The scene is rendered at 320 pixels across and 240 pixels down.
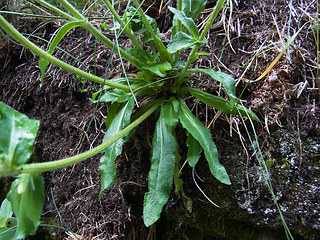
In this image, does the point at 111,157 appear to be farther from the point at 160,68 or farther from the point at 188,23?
the point at 188,23

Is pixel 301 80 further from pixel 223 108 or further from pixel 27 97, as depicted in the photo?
pixel 27 97

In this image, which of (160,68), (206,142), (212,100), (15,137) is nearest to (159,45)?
A: (160,68)

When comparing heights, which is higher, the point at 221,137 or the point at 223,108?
the point at 223,108

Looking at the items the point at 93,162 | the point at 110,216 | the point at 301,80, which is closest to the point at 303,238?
the point at 301,80

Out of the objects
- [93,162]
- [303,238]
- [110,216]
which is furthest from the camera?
[93,162]

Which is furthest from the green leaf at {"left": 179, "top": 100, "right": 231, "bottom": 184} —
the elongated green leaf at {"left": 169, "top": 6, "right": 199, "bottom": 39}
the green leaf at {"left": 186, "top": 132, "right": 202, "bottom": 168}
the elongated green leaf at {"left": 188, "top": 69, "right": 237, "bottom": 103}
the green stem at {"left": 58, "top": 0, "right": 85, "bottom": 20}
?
the green stem at {"left": 58, "top": 0, "right": 85, "bottom": 20}

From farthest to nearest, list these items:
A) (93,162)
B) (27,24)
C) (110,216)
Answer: (27,24)
(93,162)
(110,216)

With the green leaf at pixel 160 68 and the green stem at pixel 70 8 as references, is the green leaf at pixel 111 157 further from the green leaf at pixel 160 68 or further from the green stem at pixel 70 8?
the green stem at pixel 70 8
